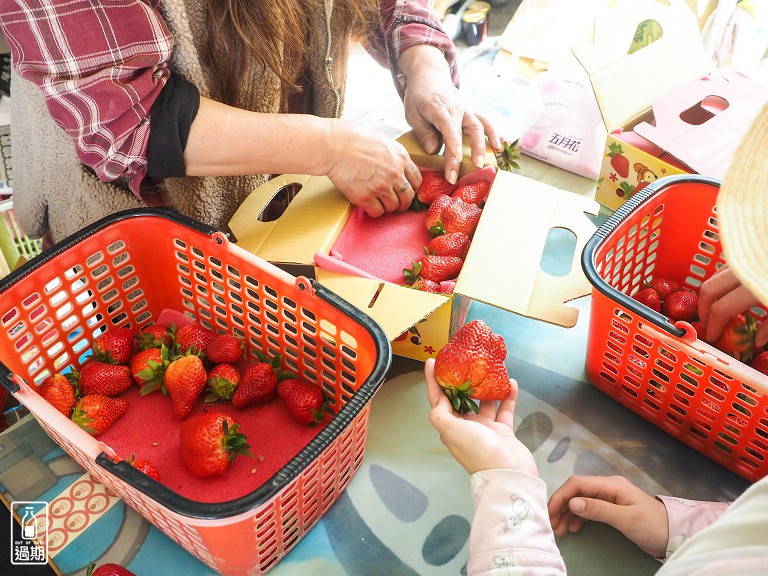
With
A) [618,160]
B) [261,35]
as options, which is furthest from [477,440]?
[618,160]

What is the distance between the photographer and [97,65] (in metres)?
0.86

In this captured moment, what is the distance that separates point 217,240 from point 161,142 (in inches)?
6.3

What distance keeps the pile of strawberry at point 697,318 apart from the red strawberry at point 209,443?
2.23 ft

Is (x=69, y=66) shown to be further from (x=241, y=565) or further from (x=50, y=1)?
(x=241, y=565)

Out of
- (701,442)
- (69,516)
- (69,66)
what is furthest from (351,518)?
(69,66)

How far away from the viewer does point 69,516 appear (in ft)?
2.78

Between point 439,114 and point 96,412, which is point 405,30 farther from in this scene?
point 96,412

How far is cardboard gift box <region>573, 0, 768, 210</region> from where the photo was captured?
123 centimetres

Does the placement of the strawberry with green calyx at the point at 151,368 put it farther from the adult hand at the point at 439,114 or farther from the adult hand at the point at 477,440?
the adult hand at the point at 439,114

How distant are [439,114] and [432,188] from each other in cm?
14

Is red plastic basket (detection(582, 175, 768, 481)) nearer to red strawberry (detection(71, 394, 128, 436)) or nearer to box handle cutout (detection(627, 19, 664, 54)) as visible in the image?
box handle cutout (detection(627, 19, 664, 54))

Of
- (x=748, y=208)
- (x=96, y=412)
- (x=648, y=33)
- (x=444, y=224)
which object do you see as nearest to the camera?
(x=748, y=208)

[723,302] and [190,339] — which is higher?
[723,302]

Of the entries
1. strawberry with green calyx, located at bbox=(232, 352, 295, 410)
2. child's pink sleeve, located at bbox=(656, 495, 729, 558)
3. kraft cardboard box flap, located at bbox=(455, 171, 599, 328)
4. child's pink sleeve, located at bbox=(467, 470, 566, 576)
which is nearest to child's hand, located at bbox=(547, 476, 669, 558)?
child's pink sleeve, located at bbox=(656, 495, 729, 558)
